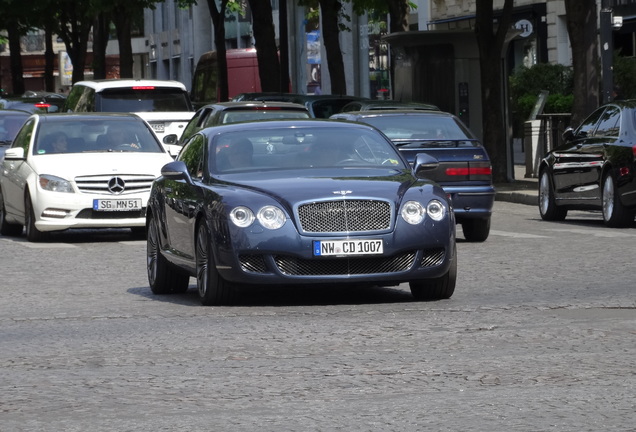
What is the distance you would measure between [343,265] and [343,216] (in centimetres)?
34

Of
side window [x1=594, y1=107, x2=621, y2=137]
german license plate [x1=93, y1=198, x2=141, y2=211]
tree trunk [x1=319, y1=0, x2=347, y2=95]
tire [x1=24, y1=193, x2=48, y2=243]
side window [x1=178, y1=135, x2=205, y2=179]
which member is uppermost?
tree trunk [x1=319, y1=0, x2=347, y2=95]

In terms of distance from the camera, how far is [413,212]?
38.5 feet

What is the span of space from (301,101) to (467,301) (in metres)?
15.8

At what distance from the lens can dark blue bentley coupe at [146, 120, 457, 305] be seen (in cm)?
1148

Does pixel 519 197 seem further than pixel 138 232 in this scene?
Yes

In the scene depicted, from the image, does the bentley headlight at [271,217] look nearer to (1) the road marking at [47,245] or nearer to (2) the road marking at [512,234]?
(1) the road marking at [47,245]

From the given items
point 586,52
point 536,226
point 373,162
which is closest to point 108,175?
point 536,226

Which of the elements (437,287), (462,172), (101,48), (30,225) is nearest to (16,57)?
(101,48)

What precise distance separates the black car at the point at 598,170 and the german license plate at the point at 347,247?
9.15 meters

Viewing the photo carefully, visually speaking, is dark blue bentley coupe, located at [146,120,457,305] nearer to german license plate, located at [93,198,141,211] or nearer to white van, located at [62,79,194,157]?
german license plate, located at [93,198,141,211]

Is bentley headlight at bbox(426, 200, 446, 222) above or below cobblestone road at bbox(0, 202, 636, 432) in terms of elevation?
above

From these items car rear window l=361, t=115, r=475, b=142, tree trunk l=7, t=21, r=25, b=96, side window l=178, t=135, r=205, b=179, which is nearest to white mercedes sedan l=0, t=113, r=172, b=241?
car rear window l=361, t=115, r=475, b=142

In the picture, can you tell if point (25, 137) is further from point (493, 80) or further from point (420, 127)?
point (493, 80)

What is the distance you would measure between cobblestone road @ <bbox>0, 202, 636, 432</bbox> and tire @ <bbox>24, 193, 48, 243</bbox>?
523cm
